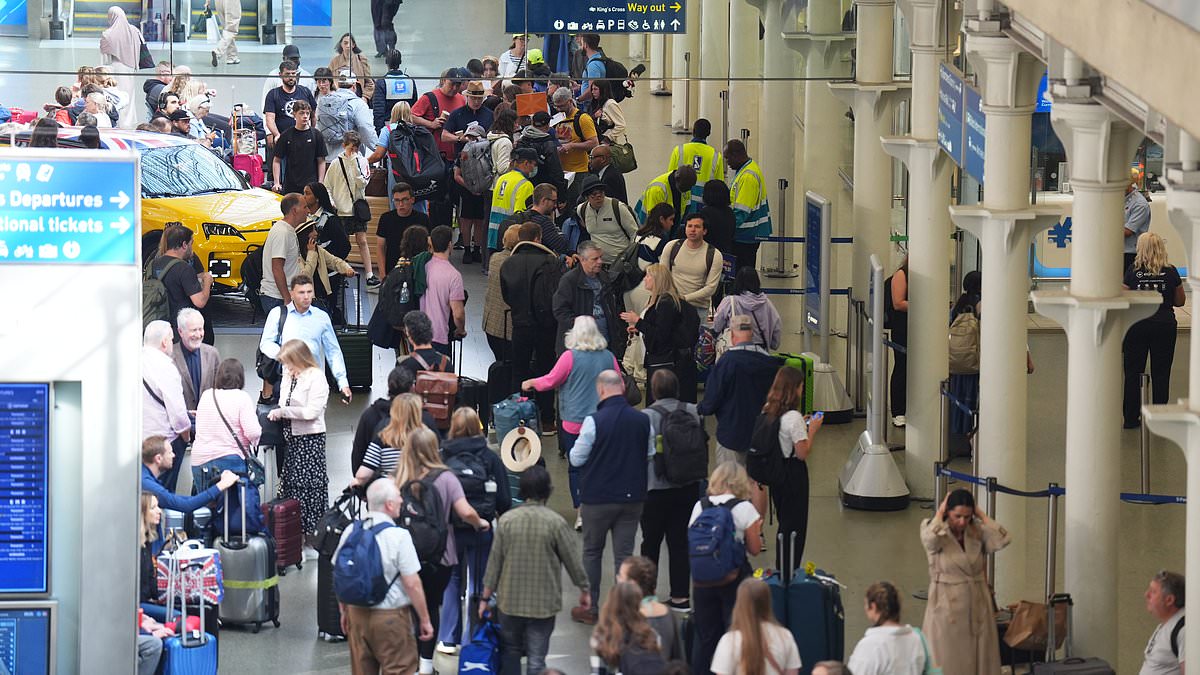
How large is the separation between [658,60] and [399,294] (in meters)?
21.7

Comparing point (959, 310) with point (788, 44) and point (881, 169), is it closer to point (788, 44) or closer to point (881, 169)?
point (881, 169)

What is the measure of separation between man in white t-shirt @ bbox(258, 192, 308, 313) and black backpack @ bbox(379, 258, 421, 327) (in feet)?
3.98

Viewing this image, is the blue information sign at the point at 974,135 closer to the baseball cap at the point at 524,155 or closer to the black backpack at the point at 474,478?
the black backpack at the point at 474,478

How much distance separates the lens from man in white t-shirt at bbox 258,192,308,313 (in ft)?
58.4

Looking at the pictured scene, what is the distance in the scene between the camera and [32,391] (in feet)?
35.0

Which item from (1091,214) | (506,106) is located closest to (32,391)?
(1091,214)

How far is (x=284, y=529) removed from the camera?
13805 mm

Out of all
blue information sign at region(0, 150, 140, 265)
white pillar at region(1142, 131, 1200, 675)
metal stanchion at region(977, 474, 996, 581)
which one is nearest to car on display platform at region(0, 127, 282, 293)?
blue information sign at region(0, 150, 140, 265)

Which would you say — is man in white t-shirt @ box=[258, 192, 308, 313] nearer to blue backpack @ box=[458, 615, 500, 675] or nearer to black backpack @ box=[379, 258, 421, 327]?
black backpack @ box=[379, 258, 421, 327]

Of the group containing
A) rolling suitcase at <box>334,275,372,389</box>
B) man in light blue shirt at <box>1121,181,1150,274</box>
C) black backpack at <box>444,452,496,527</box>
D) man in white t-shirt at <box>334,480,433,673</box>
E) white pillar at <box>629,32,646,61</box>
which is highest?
white pillar at <box>629,32,646,61</box>

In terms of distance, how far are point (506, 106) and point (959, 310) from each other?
709 centimetres

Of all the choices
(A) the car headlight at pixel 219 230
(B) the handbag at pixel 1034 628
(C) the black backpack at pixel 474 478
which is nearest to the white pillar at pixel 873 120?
(B) the handbag at pixel 1034 628

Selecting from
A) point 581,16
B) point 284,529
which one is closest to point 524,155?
point 581,16

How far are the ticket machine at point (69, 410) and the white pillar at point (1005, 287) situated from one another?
17.2 ft
